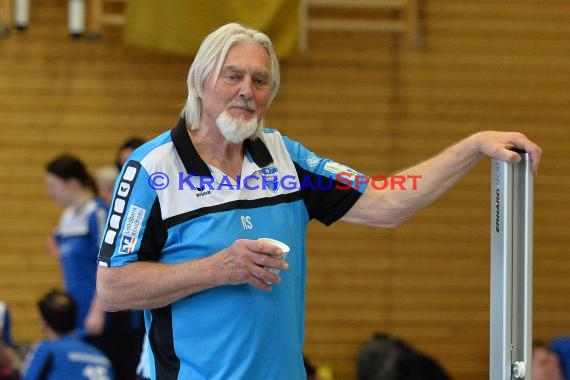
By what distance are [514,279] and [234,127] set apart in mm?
935

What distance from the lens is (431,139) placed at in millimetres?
7828

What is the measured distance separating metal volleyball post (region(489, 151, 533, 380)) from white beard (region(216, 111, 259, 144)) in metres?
0.78

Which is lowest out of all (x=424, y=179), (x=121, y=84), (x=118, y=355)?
(x=118, y=355)

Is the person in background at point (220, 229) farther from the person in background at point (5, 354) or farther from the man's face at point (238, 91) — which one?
the person in background at point (5, 354)

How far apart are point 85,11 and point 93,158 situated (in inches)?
43.3

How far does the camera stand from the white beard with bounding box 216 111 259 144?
2.97 m

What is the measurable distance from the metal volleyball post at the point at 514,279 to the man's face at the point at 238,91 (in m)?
0.81

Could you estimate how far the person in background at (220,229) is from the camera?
2.79m

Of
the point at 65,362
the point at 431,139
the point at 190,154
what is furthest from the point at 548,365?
the point at 190,154

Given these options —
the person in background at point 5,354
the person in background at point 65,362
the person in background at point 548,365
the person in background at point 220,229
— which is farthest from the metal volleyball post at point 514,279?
the person in background at point 5,354

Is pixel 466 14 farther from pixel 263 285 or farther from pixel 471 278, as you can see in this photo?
pixel 263 285

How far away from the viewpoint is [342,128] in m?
7.76

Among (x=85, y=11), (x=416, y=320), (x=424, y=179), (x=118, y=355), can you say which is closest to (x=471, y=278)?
(x=416, y=320)

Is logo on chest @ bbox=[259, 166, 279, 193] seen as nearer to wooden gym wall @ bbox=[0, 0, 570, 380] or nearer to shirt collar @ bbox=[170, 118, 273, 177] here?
shirt collar @ bbox=[170, 118, 273, 177]
